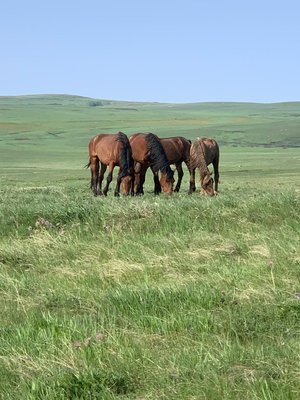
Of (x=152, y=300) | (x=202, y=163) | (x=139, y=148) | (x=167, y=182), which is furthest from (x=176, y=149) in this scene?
(x=152, y=300)

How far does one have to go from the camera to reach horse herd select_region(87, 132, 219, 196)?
21.1m

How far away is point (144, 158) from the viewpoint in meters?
21.8

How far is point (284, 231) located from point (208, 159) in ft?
50.4

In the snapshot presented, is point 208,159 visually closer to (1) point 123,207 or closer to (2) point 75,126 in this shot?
(1) point 123,207

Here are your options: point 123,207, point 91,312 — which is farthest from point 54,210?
point 91,312

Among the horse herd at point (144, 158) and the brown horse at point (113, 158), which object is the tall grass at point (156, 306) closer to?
the brown horse at point (113, 158)

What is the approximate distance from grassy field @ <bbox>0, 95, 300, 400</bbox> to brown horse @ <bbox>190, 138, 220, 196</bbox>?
9.84 m

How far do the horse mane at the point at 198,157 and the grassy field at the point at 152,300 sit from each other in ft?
35.6

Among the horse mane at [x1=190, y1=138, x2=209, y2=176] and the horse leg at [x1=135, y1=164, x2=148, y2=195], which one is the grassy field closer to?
the horse leg at [x1=135, y1=164, x2=148, y2=195]

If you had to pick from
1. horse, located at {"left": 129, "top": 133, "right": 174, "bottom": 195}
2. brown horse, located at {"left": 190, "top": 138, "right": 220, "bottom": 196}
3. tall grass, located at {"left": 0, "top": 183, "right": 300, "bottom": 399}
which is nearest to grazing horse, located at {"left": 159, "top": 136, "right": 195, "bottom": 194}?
brown horse, located at {"left": 190, "top": 138, "right": 220, "bottom": 196}

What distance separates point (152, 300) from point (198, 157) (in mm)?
17297

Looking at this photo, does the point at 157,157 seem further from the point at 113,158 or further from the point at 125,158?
the point at 113,158

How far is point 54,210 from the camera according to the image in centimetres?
1227

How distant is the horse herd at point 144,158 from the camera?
69.2ft
